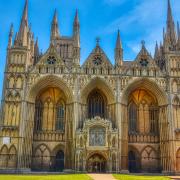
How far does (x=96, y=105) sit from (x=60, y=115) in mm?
6300

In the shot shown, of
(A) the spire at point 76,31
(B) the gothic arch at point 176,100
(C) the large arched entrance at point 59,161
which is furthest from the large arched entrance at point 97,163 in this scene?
(A) the spire at point 76,31

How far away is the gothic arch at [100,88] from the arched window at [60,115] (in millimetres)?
4811

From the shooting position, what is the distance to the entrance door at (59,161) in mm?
43938

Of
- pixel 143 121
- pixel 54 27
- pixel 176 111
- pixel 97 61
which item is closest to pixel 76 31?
pixel 97 61

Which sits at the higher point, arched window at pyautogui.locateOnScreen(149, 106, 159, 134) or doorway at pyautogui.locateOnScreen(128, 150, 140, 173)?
arched window at pyautogui.locateOnScreen(149, 106, 159, 134)

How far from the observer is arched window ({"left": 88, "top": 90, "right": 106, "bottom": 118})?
4612 cm

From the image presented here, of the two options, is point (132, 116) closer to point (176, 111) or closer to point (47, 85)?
point (176, 111)

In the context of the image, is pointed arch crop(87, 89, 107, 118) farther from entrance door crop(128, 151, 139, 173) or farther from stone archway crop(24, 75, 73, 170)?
entrance door crop(128, 151, 139, 173)

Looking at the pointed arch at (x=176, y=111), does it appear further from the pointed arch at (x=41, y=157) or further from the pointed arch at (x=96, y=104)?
the pointed arch at (x=41, y=157)

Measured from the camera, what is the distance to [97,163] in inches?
1623

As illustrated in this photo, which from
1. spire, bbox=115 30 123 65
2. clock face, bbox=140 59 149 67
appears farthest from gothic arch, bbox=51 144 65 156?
clock face, bbox=140 59 149 67

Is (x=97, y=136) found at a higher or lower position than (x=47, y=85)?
lower

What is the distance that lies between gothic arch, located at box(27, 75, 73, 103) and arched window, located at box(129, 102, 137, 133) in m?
10.9

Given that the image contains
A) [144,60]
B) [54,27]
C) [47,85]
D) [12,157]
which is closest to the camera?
[12,157]
